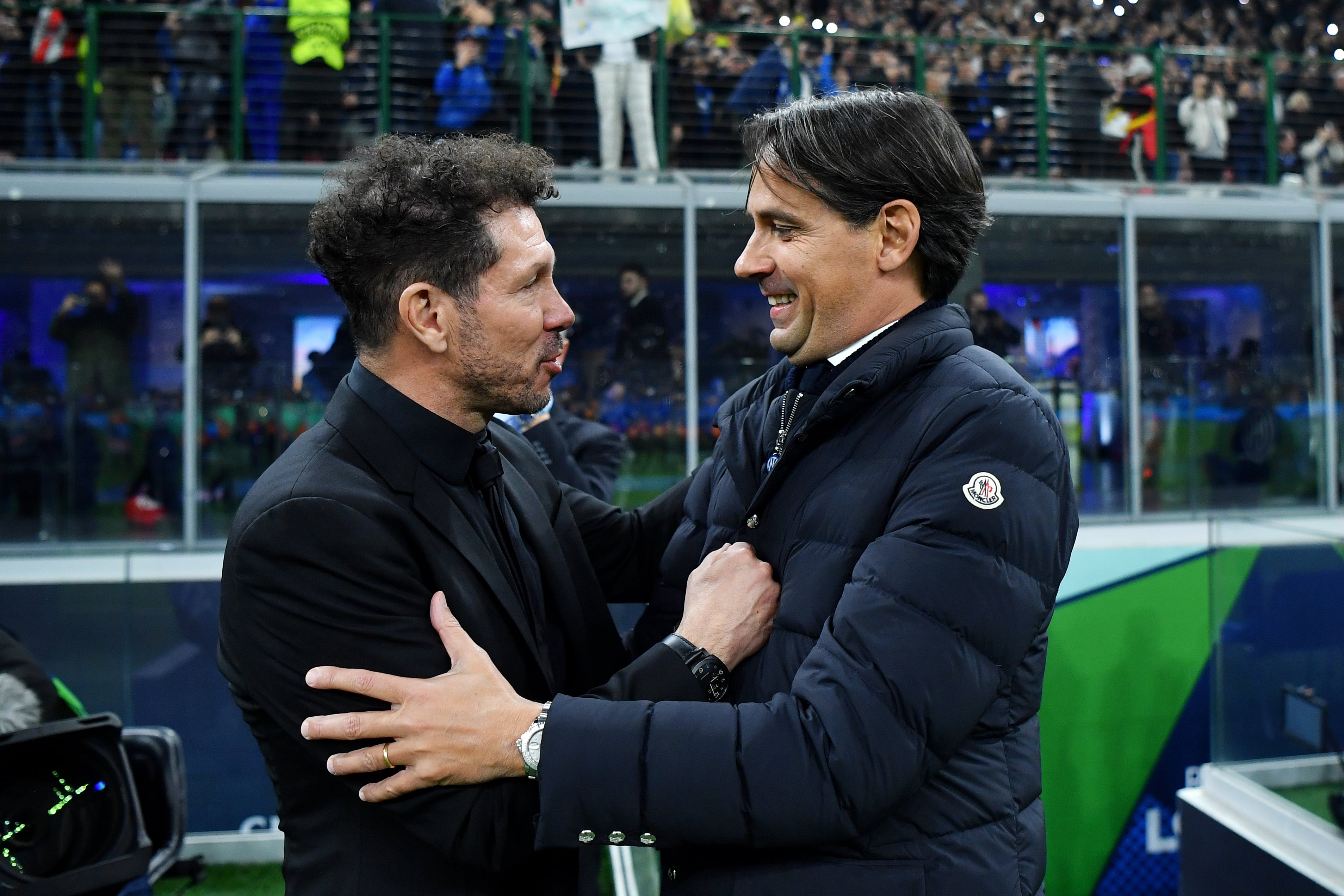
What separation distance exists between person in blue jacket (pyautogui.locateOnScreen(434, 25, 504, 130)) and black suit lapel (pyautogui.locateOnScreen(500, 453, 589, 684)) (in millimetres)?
5761

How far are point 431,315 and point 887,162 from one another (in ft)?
2.24

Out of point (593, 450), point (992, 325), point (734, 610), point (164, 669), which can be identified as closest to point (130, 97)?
point (164, 669)

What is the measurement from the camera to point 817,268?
153 centimetres

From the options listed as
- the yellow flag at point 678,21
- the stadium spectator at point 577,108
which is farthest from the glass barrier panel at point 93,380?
the yellow flag at point 678,21

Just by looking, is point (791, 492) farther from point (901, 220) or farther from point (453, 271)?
point (453, 271)

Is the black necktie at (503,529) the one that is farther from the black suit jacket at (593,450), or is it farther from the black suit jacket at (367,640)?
the black suit jacket at (593,450)

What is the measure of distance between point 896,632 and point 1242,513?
5.91m

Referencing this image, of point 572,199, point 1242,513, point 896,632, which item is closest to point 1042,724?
point 1242,513

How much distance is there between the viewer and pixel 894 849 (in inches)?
52.9

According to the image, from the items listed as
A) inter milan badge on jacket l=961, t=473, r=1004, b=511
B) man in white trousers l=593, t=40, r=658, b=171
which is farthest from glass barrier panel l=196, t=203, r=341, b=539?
inter milan badge on jacket l=961, t=473, r=1004, b=511

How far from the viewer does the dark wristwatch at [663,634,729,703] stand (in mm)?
1453

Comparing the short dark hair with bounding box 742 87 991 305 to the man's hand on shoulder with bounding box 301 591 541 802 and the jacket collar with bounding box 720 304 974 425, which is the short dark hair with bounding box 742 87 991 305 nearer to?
the jacket collar with bounding box 720 304 974 425

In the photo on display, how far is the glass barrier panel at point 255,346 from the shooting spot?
5449mm

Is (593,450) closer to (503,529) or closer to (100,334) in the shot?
(503,529)
